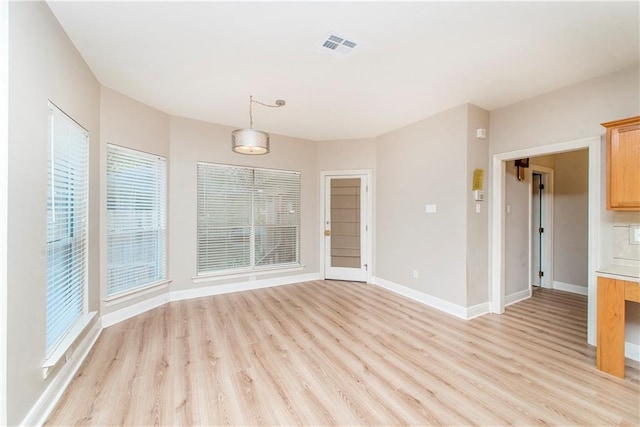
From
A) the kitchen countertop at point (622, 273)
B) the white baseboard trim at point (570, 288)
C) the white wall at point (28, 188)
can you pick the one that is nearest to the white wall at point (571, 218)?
the white baseboard trim at point (570, 288)

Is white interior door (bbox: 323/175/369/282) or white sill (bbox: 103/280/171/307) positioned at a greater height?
white interior door (bbox: 323/175/369/282)

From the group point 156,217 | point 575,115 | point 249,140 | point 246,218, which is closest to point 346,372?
point 249,140

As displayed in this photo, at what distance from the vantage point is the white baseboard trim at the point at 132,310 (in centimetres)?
312

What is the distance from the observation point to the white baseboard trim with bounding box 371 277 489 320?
3.43 meters

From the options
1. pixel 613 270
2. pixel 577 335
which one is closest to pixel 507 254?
pixel 577 335

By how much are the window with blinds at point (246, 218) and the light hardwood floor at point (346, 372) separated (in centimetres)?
115

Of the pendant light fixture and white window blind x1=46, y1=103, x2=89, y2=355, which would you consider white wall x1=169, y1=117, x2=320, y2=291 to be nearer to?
white window blind x1=46, y1=103, x2=89, y2=355

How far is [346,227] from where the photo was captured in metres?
5.26

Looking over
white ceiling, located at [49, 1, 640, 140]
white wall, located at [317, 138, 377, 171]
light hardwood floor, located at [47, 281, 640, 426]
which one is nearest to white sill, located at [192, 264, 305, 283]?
light hardwood floor, located at [47, 281, 640, 426]

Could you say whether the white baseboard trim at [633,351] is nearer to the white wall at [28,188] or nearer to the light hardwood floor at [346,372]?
the light hardwood floor at [346,372]

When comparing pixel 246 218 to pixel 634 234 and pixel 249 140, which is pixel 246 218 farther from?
pixel 634 234

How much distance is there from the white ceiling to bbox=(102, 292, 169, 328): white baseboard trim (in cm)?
265

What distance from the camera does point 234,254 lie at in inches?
181

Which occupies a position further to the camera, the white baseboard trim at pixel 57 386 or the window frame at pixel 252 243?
the window frame at pixel 252 243
